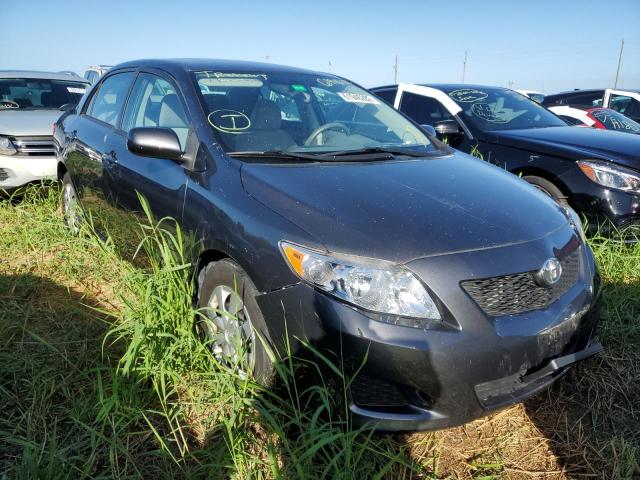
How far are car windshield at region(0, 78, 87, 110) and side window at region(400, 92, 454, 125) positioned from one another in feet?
14.7

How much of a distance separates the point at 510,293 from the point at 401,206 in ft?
1.71

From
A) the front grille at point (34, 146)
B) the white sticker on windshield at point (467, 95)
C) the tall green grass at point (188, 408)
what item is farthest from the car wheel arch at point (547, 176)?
the front grille at point (34, 146)

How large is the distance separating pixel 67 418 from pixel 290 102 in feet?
6.43

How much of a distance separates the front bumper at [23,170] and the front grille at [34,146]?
0.06m

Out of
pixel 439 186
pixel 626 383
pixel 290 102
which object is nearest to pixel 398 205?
pixel 439 186

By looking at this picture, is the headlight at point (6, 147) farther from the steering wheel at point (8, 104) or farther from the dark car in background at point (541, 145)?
the dark car in background at point (541, 145)

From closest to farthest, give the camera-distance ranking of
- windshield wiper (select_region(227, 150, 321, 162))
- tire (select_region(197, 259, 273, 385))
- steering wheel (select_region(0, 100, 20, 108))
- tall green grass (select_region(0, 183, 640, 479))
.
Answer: tall green grass (select_region(0, 183, 640, 479)) → tire (select_region(197, 259, 273, 385)) → windshield wiper (select_region(227, 150, 321, 162)) → steering wheel (select_region(0, 100, 20, 108))

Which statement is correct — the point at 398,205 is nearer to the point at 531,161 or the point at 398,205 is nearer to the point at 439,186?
the point at 439,186

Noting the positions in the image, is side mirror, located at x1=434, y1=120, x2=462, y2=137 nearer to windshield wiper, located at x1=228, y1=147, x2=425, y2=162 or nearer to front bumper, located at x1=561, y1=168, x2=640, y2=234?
Answer: front bumper, located at x1=561, y1=168, x2=640, y2=234

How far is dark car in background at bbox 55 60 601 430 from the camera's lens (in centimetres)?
165

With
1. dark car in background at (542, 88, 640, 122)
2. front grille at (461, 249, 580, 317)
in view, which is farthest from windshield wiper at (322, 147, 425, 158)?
dark car in background at (542, 88, 640, 122)

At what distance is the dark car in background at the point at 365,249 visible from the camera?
1.65 meters

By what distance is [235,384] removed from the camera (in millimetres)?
2047

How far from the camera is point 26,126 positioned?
207 inches
